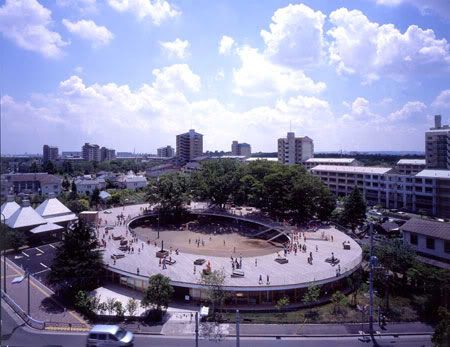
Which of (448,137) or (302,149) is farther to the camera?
(302,149)

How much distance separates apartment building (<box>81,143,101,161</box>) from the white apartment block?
91030 mm

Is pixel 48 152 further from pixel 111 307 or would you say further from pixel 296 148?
pixel 111 307

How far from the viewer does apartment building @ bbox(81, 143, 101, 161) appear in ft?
395

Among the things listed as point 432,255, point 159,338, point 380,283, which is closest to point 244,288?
point 159,338

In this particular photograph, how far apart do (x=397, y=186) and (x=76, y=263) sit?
38960 millimetres

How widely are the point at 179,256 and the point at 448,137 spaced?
4557 cm

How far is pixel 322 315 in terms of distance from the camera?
626 inches

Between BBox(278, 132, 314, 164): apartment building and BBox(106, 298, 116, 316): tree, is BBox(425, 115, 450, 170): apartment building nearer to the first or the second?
BBox(278, 132, 314, 164): apartment building

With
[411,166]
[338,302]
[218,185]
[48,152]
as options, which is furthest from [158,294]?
[48,152]

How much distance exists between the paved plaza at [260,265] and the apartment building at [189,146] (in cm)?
6205

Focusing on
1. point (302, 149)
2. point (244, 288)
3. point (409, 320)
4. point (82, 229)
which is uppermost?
point (302, 149)

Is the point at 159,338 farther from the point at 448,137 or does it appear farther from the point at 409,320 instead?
the point at 448,137

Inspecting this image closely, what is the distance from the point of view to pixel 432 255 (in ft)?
69.2

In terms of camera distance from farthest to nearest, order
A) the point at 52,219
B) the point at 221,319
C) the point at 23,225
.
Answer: the point at 52,219 < the point at 23,225 < the point at 221,319
